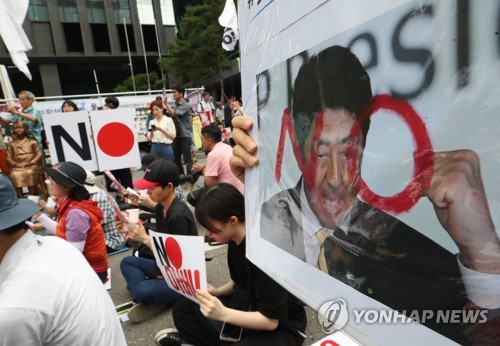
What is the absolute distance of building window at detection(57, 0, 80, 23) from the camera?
84.1ft

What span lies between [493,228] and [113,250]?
11.5 feet

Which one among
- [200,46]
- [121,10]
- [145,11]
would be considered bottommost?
[200,46]

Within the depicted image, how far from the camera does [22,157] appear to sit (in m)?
4.84

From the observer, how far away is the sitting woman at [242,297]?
4.34 feet

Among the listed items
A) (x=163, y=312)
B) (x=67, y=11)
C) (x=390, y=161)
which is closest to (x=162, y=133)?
(x=163, y=312)

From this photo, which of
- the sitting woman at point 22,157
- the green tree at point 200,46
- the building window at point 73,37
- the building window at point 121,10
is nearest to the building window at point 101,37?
the building window at point 73,37

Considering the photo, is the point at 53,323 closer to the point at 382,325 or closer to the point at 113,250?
the point at 382,325

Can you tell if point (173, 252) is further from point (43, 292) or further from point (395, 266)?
point (395, 266)

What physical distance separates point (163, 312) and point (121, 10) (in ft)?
101

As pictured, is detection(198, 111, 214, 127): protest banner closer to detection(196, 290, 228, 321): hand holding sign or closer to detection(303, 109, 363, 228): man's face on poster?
detection(196, 290, 228, 321): hand holding sign

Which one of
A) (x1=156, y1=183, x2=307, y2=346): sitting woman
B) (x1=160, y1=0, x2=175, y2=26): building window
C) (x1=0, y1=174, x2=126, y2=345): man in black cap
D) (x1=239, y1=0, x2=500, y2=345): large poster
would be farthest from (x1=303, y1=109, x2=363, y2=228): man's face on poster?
(x1=160, y1=0, x2=175, y2=26): building window

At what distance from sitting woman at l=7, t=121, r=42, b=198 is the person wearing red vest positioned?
3.05 metres

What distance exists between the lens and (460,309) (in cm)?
42

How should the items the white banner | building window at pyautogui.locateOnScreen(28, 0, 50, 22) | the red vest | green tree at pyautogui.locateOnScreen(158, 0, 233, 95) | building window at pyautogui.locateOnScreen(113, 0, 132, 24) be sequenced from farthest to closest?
building window at pyautogui.locateOnScreen(113, 0, 132, 24) < building window at pyautogui.locateOnScreen(28, 0, 50, 22) < green tree at pyautogui.locateOnScreen(158, 0, 233, 95) < the white banner < the red vest
